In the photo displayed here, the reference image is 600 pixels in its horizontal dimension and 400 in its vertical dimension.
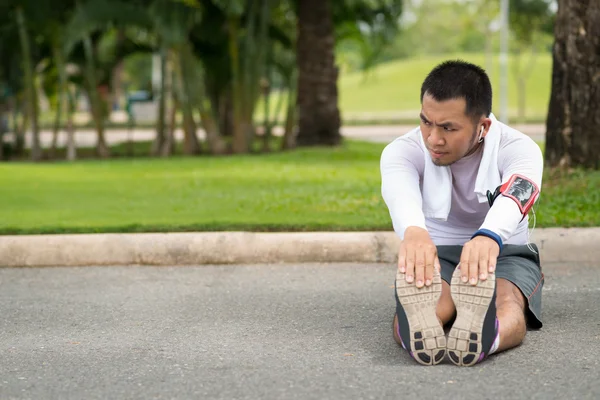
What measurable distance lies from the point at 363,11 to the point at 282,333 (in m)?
12.7

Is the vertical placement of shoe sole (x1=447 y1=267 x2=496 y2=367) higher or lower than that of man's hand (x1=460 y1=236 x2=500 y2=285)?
lower

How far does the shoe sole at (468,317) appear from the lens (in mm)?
3686

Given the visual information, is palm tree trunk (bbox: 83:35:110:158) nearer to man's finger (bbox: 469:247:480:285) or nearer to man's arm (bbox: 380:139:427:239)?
man's arm (bbox: 380:139:427:239)

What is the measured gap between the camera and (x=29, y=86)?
582 inches

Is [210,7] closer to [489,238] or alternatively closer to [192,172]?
[192,172]

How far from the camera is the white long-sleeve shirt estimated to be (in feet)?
12.9

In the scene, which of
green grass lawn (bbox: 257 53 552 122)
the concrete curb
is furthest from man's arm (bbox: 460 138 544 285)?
green grass lawn (bbox: 257 53 552 122)

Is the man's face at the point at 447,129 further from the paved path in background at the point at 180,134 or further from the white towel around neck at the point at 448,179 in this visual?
the paved path in background at the point at 180,134


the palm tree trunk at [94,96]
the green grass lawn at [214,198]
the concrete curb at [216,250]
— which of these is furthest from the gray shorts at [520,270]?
the palm tree trunk at [94,96]

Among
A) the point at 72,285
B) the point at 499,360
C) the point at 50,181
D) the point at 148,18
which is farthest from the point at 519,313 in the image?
the point at 148,18

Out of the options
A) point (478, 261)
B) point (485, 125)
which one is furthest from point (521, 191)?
point (478, 261)

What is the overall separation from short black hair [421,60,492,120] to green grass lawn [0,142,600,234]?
275cm

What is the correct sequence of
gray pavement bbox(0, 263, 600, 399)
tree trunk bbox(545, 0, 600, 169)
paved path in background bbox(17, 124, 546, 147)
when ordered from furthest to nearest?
paved path in background bbox(17, 124, 546, 147), tree trunk bbox(545, 0, 600, 169), gray pavement bbox(0, 263, 600, 399)

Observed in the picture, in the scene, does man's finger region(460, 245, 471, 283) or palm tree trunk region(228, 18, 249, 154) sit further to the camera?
palm tree trunk region(228, 18, 249, 154)
